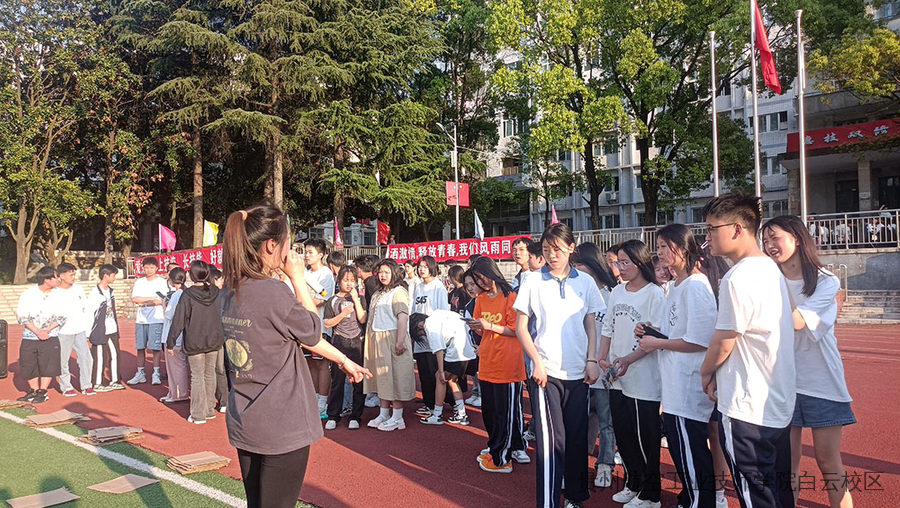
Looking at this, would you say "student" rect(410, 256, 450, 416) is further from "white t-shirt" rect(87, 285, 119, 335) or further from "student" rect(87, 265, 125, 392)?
"white t-shirt" rect(87, 285, 119, 335)

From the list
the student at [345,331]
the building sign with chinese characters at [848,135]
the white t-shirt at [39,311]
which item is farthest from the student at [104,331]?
the building sign with chinese characters at [848,135]

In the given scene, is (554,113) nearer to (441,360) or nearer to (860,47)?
(860,47)

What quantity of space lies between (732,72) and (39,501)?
25048 millimetres

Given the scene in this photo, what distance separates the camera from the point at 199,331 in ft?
24.4

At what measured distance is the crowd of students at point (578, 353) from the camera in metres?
2.73

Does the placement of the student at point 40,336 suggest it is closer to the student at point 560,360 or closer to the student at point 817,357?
the student at point 560,360

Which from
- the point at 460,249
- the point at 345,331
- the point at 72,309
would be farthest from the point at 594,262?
the point at 460,249

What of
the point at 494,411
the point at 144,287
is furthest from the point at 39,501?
the point at 144,287

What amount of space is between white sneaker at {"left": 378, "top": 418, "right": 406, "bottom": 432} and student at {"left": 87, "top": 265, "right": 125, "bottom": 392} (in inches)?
192

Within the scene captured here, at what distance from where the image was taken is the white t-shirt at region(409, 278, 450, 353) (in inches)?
288

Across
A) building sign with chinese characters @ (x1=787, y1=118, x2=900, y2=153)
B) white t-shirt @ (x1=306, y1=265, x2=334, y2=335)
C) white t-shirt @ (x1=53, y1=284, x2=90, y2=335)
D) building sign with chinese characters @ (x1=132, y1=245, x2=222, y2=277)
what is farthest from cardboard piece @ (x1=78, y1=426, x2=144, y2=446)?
building sign with chinese characters @ (x1=787, y1=118, x2=900, y2=153)

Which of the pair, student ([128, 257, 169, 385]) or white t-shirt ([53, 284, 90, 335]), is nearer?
white t-shirt ([53, 284, 90, 335])

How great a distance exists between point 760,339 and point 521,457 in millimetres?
3055

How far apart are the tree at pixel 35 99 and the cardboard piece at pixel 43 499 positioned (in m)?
24.6
